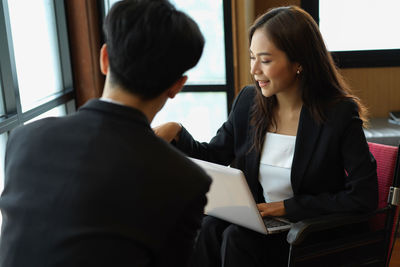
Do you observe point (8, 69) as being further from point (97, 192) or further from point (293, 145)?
point (97, 192)

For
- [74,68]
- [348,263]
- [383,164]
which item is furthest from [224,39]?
[348,263]

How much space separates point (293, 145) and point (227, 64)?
1.03 m

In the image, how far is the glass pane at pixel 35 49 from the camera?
2.21 meters

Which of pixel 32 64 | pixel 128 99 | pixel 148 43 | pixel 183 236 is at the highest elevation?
pixel 148 43

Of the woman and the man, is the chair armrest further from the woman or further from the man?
the man

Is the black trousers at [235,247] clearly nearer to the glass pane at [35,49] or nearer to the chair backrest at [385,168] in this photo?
the chair backrest at [385,168]

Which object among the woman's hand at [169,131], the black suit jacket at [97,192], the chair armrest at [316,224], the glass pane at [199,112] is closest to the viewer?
the black suit jacket at [97,192]

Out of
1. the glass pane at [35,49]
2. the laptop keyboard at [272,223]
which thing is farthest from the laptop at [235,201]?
the glass pane at [35,49]

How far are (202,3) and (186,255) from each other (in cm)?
194

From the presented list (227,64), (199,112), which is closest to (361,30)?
(227,64)

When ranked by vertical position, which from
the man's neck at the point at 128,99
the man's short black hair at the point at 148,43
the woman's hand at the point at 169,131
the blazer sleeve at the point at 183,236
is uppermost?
the man's short black hair at the point at 148,43

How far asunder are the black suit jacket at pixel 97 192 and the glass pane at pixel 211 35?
184 cm

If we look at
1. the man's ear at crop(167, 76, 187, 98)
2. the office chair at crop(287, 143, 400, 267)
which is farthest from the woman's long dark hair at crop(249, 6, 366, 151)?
the man's ear at crop(167, 76, 187, 98)

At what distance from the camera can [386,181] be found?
5.67 ft
